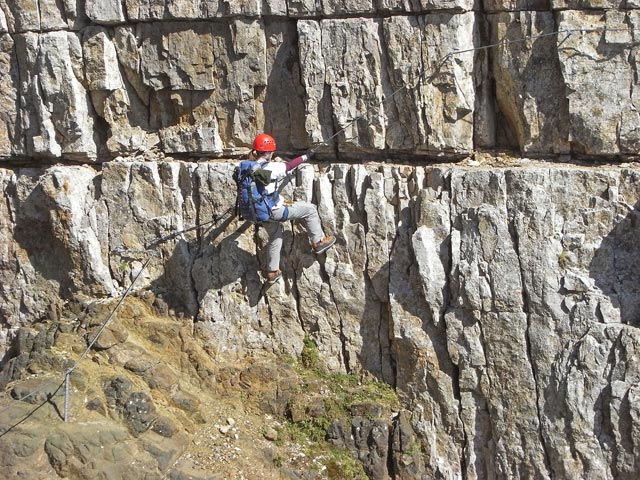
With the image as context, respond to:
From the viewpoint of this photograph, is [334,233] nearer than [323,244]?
No

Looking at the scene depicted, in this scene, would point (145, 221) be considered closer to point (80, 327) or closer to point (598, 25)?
point (80, 327)

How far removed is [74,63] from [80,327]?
4.92 m

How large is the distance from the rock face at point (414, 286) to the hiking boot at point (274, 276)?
0.18 m

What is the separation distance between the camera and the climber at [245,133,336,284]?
516 inches

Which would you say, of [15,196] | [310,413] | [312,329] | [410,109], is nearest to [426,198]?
[410,109]

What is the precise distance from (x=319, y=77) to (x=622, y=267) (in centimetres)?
601

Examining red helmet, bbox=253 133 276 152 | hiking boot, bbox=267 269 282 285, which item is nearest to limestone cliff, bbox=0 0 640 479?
hiking boot, bbox=267 269 282 285

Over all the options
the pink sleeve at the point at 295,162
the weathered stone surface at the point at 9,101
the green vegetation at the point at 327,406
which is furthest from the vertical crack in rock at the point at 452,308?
the weathered stone surface at the point at 9,101

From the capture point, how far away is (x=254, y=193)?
13.0m

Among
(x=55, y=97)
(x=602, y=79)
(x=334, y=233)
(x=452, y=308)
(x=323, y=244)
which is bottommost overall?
(x=452, y=308)

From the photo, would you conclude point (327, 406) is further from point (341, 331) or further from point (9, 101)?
point (9, 101)

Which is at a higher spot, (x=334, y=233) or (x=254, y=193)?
(x=254, y=193)

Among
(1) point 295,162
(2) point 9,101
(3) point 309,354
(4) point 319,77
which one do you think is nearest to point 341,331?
(3) point 309,354

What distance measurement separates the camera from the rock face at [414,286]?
12.6 meters
